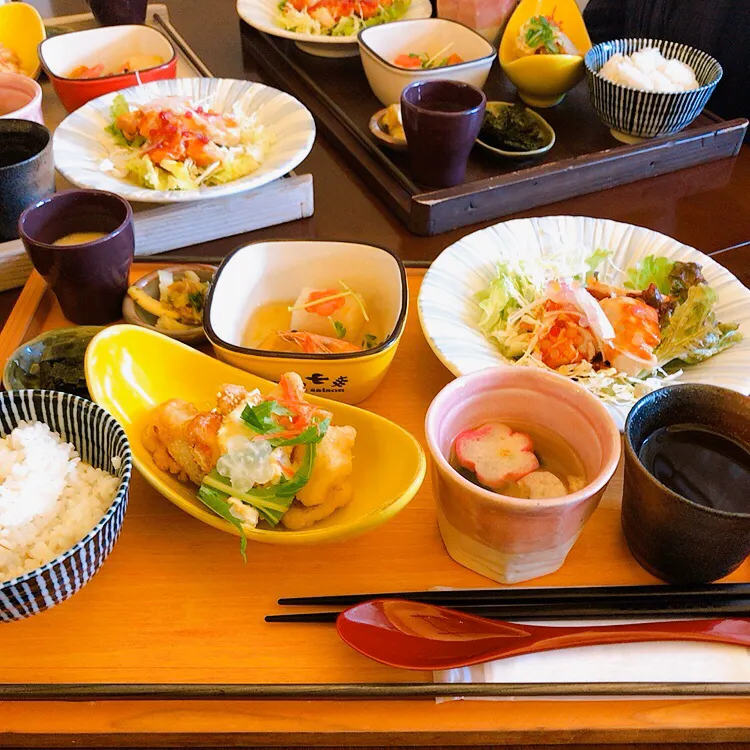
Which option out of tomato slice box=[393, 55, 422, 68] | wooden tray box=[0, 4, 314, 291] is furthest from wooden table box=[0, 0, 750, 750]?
tomato slice box=[393, 55, 422, 68]

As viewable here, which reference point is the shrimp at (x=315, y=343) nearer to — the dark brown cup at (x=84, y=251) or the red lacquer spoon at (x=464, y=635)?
the dark brown cup at (x=84, y=251)

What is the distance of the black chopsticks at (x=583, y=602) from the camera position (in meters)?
0.88

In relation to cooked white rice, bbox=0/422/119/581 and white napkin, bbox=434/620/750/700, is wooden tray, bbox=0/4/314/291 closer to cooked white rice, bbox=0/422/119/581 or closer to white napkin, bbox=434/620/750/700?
cooked white rice, bbox=0/422/119/581

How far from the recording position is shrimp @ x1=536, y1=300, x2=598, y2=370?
1.25m

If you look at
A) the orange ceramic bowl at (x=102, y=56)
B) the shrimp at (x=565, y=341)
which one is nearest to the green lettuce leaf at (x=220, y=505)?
the shrimp at (x=565, y=341)

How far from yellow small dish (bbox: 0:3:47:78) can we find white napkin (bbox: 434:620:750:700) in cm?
230

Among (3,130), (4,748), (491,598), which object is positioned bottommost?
(4,748)

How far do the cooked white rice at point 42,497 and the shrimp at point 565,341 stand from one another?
2.45 feet

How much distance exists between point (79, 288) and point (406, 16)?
1.73 m

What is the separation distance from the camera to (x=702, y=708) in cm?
83

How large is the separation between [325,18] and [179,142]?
92cm

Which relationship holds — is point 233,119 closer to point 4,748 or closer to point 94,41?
point 94,41

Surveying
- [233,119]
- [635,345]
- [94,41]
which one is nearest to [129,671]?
[635,345]

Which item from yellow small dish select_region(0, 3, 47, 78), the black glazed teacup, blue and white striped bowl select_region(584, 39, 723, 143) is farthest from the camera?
yellow small dish select_region(0, 3, 47, 78)
